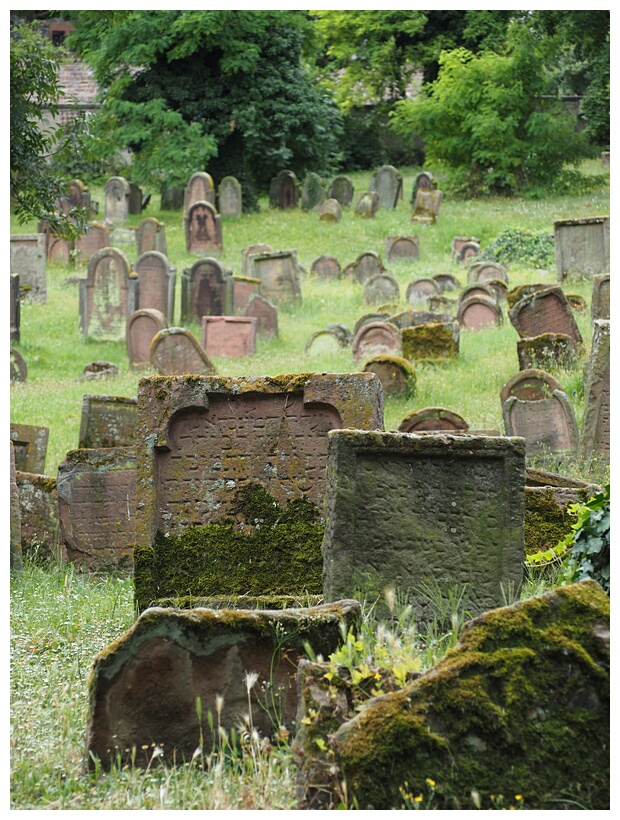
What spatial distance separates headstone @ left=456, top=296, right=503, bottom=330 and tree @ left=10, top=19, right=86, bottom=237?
758 cm

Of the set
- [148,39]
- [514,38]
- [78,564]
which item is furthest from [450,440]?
[514,38]

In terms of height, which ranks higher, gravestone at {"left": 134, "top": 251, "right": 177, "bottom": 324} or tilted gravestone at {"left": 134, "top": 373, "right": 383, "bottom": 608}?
gravestone at {"left": 134, "top": 251, "right": 177, "bottom": 324}

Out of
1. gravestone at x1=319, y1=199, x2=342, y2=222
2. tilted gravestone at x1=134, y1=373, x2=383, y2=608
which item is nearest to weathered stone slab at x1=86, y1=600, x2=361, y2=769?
tilted gravestone at x1=134, y1=373, x2=383, y2=608

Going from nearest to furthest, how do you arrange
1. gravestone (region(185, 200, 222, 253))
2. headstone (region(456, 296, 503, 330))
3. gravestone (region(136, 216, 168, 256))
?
headstone (region(456, 296, 503, 330)) → gravestone (region(136, 216, 168, 256)) → gravestone (region(185, 200, 222, 253))

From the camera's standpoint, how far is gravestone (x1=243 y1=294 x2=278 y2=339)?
19312mm

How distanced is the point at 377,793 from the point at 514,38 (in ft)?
117

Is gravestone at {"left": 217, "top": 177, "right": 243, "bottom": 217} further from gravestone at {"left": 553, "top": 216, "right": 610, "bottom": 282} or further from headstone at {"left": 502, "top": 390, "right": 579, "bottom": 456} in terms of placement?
headstone at {"left": 502, "top": 390, "right": 579, "bottom": 456}

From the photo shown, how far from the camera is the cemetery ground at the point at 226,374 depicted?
3.82m

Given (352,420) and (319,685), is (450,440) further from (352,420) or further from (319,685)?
(319,685)

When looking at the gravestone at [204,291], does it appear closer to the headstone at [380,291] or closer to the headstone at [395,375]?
the headstone at [380,291]

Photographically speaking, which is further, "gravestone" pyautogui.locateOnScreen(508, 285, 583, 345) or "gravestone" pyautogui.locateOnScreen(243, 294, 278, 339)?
"gravestone" pyautogui.locateOnScreen(243, 294, 278, 339)

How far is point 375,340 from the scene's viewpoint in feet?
52.7

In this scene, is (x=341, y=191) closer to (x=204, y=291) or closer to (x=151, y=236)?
(x=151, y=236)

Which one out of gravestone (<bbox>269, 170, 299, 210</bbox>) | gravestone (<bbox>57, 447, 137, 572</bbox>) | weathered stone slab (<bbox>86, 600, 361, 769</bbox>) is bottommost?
weathered stone slab (<bbox>86, 600, 361, 769</bbox>)
